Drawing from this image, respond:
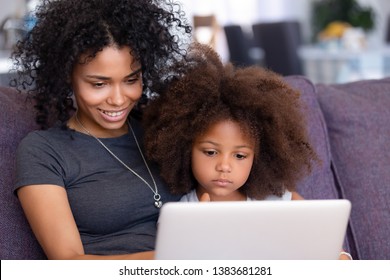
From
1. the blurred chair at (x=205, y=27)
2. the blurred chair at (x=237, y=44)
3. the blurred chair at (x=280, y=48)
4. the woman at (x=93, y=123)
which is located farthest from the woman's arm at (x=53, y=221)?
the blurred chair at (x=237, y=44)

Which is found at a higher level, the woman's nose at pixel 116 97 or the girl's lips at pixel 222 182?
the woman's nose at pixel 116 97

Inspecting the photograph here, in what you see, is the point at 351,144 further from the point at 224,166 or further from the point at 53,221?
the point at 53,221

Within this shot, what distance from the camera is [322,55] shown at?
17.4 ft

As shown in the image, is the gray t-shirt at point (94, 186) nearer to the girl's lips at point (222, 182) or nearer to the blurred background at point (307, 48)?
the girl's lips at point (222, 182)

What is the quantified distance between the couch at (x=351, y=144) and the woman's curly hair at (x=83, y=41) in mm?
82

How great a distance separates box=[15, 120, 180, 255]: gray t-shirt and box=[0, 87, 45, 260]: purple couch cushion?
0.11 m

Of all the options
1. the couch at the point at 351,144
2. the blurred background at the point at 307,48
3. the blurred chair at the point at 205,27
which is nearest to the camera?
the couch at the point at 351,144

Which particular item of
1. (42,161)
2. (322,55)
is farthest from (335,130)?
(322,55)

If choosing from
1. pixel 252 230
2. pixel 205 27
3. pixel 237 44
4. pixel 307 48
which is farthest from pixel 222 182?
pixel 307 48

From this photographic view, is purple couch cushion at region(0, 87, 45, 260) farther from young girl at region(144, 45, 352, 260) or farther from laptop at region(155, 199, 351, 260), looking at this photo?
laptop at region(155, 199, 351, 260)

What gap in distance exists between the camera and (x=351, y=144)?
190 cm

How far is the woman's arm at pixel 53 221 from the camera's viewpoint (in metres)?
1.37

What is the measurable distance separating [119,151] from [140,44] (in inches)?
9.8

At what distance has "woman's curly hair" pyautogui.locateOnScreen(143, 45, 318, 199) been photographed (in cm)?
151
